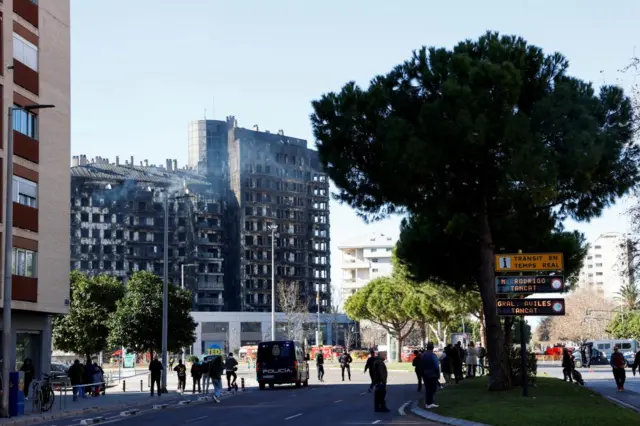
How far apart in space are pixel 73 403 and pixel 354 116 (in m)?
15.9

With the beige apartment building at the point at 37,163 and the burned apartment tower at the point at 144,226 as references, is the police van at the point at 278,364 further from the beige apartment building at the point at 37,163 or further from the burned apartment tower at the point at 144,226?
the burned apartment tower at the point at 144,226

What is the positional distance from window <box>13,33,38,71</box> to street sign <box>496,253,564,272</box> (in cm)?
2400

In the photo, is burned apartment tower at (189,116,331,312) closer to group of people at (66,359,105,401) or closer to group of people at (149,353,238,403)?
group of people at (149,353,238,403)

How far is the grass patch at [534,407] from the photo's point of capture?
21.7 metres

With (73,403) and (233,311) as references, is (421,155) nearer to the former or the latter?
(73,403)

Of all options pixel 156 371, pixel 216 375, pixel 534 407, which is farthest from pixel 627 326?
pixel 534 407

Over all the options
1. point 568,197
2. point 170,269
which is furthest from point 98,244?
point 568,197

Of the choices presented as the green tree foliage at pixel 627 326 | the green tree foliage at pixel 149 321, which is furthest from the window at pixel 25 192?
the green tree foliage at pixel 627 326

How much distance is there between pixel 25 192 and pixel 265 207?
116m

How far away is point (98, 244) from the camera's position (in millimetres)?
148750

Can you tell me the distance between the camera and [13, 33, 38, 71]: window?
42812 millimetres

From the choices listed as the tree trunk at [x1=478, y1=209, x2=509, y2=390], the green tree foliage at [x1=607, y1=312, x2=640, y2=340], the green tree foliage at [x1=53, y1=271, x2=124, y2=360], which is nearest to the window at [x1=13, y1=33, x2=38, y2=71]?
the tree trunk at [x1=478, y1=209, x2=509, y2=390]

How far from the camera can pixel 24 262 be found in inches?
1694

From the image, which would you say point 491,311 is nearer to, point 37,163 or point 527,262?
point 527,262
